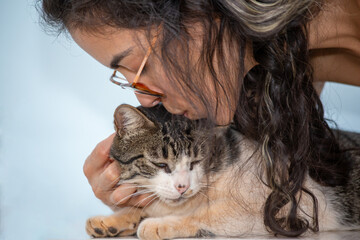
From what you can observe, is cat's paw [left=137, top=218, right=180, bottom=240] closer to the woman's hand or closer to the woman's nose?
the woman's hand

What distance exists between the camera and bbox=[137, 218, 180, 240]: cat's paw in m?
1.18

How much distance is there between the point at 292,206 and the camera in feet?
3.98

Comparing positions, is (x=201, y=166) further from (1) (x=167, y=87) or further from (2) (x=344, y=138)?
(2) (x=344, y=138)

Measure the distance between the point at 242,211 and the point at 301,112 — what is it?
354 mm

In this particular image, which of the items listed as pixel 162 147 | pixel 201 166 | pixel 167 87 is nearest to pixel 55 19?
pixel 167 87

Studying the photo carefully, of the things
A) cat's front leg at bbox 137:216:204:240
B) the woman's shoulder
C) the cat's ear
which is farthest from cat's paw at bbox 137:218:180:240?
the woman's shoulder

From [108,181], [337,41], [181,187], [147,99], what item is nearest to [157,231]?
[181,187]

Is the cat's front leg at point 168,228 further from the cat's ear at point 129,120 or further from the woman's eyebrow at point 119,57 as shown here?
the woman's eyebrow at point 119,57

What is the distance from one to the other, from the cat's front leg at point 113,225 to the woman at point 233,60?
0.19 ft

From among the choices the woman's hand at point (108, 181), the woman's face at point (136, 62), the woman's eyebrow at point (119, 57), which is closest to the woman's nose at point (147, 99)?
the woman's face at point (136, 62)

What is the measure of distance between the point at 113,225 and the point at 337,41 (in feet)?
3.31

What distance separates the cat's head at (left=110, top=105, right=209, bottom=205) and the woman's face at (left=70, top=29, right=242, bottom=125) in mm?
111

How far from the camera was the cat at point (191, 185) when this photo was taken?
124cm

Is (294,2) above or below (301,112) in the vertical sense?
above
